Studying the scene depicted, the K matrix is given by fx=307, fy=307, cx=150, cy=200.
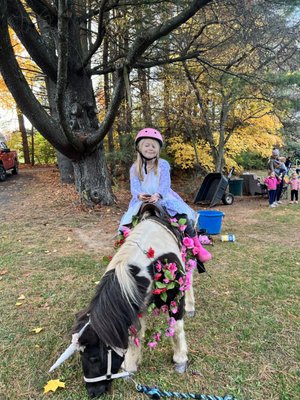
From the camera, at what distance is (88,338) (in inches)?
61.4

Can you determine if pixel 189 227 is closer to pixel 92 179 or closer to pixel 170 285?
pixel 170 285

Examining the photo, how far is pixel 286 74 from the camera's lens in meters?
7.20

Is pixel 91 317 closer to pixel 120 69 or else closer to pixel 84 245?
pixel 84 245

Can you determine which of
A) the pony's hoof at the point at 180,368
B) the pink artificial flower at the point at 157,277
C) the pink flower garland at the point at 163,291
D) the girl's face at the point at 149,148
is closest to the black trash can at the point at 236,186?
the girl's face at the point at 149,148

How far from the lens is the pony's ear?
156cm

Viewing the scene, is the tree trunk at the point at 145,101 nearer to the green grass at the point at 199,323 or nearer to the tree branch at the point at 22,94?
the tree branch at the point at 22,94

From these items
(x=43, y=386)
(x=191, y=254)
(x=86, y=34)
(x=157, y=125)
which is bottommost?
(x=43, y=386)

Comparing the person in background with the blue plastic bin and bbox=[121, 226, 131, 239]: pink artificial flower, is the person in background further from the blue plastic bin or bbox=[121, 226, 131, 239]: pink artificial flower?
the blue plastic bin

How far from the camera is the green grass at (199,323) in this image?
7.05 feet

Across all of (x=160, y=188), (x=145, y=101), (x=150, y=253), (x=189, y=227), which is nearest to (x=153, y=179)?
(x=160, y=188)

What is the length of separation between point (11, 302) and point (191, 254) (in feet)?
6.58

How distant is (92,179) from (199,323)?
17.2ft

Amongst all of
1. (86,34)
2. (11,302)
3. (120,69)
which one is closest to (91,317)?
(11,302)

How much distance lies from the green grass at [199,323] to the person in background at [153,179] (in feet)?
2.81
